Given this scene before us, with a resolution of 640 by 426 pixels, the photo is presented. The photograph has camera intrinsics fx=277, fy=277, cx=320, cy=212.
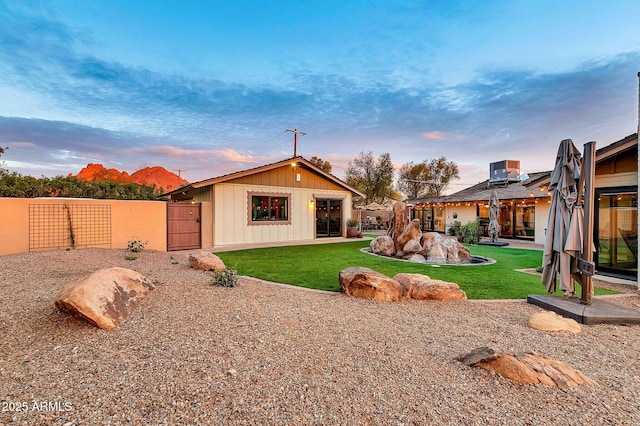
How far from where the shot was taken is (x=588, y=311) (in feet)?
13.3

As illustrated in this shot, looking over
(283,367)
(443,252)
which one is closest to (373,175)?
(443,252)

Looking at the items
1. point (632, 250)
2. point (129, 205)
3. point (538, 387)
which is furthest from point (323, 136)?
point (538, 387)

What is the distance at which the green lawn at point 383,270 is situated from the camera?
5770 mm

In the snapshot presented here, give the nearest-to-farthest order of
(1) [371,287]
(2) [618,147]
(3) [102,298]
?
1. (3) [102,298]
2. (1) [371,287]
3. (2) [618,147]

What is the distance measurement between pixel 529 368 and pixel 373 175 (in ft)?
108

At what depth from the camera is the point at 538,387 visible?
2.25m

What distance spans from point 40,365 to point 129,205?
9.35 m

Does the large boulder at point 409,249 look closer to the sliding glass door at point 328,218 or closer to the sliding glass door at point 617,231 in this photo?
the sliding glass door at point 617,231

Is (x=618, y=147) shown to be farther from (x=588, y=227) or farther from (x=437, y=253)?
(x=437, y=253)

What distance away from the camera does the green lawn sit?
18.9 ft

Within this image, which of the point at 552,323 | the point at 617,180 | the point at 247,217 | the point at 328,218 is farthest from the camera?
the point at 328,218

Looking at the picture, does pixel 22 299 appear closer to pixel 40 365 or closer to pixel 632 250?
pixel 40 365

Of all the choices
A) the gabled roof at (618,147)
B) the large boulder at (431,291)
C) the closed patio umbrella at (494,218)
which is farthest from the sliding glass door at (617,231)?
the closed patio umbrella at (494,218)

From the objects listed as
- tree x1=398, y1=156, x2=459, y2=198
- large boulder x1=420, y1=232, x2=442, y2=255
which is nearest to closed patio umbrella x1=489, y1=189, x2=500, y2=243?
large boulder x1=420, y1=232, x2=442, y2=255
